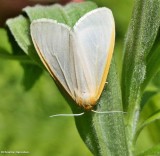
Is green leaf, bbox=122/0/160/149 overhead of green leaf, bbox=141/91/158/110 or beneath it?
overhead

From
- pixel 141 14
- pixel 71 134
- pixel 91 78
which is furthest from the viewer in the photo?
pixel 71 134

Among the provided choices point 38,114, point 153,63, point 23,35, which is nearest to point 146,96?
point 153,63

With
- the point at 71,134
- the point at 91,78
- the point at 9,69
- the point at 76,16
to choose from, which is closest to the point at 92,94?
the point at 91,78

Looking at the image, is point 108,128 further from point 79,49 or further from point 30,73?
point 30,73

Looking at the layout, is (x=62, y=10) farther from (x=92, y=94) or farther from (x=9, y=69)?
(x=9, y=69)

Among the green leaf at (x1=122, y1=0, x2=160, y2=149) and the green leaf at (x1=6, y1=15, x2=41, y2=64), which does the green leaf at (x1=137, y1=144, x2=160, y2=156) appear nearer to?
the green leaf at (x1=122, y1=0, x2=160, y2=149)

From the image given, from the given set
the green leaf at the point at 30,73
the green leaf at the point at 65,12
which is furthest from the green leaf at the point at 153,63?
the green leaf at the point at 30,73

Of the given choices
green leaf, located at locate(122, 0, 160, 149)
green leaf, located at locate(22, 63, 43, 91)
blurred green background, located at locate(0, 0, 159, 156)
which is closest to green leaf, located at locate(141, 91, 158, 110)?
green leaf, located at locate(122, 0, 160, 149)
